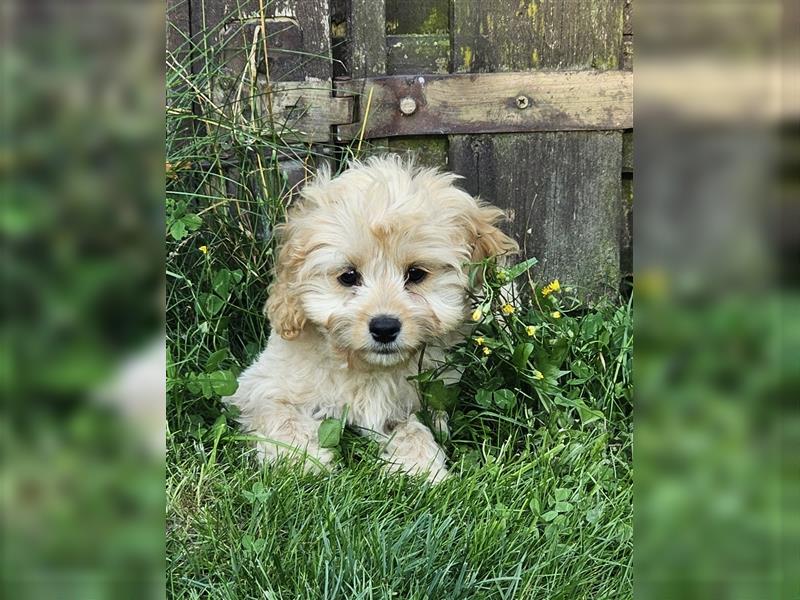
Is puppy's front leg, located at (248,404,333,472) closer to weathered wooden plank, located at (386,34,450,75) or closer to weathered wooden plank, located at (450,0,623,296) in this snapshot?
weathered wooden plank, located at (450,0,623,296)

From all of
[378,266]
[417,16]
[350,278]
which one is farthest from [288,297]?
[417,16]

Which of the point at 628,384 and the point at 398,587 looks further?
the point at 628,384

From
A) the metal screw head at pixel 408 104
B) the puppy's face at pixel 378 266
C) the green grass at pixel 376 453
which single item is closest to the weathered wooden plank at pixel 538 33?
the metal screw head at pixel 408 104

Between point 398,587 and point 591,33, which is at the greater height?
point 591,33

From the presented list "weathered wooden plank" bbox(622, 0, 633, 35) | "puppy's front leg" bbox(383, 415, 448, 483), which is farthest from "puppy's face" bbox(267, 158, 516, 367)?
"weathered wooden plank" bbox(622, 0, 633, 35)

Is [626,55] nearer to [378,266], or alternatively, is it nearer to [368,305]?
[378,266]
